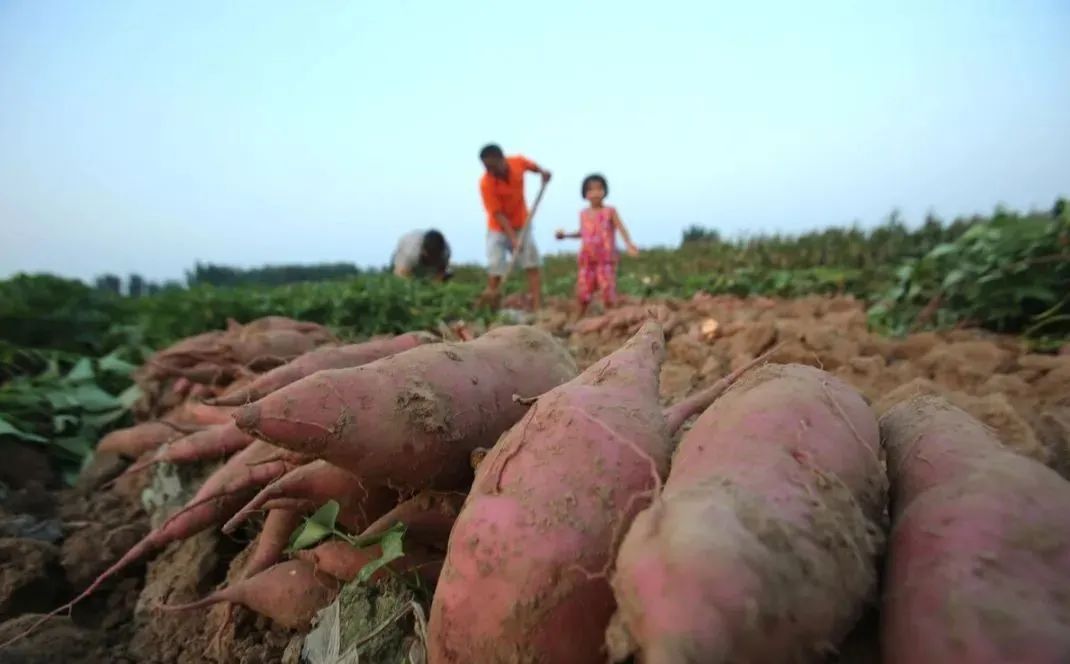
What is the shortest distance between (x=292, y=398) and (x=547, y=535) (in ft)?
2.17

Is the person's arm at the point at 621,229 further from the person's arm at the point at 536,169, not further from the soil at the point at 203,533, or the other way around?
the soil at the point at 203,533

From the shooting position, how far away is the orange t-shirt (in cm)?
862

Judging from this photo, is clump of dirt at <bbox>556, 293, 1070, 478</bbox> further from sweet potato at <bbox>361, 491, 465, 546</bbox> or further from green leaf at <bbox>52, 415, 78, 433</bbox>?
green leaf at <bbox>52, 415, 78, 433</bbox>

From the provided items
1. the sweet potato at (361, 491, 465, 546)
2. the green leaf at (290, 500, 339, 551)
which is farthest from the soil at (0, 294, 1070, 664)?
the sweet potato at (361, 491, 465, 546)

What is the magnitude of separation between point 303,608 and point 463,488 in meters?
0.46

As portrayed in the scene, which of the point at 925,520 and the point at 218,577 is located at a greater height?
the point at 925,520

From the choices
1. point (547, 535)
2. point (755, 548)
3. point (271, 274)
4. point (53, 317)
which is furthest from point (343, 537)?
point (271, 274)

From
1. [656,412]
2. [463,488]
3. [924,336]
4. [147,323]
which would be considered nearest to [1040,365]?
[924,336]

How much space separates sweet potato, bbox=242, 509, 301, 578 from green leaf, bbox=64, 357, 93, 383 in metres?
2.99

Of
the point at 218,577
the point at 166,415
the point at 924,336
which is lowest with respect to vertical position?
the point at 218,577

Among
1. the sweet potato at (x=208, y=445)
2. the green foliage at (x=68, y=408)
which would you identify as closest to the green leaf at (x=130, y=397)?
the green foliage at (x=68, y=408)

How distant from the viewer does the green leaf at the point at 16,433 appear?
3.03 meters

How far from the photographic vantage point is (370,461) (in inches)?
54.4

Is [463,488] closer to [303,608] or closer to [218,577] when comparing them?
[303,608]
